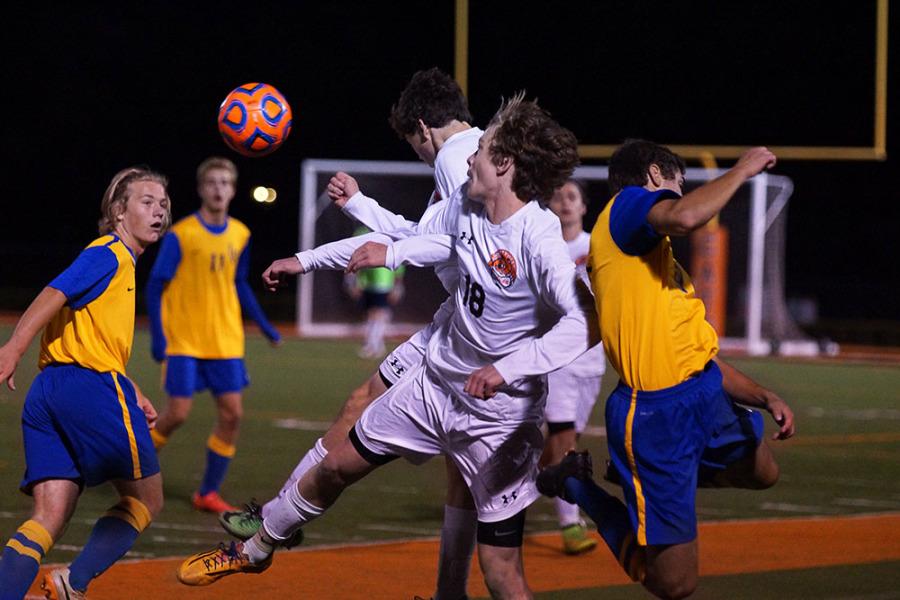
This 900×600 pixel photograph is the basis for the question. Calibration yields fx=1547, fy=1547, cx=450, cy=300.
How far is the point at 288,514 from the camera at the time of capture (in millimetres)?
6016

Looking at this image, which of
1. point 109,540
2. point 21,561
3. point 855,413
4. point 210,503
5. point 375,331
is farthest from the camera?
point 375,331

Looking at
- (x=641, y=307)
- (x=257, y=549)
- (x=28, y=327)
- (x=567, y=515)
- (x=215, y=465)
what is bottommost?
(x=567, y=515)

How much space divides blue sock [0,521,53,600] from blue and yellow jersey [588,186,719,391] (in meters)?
2.23

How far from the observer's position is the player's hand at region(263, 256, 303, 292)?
5.87 metres

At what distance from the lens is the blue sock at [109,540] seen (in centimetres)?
602

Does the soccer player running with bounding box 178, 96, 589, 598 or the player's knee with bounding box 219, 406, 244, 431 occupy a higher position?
the soccer player running with bounding box 178, 96, 589, 598

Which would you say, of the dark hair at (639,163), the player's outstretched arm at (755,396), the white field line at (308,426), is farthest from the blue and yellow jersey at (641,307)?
the white field line at (308,426)

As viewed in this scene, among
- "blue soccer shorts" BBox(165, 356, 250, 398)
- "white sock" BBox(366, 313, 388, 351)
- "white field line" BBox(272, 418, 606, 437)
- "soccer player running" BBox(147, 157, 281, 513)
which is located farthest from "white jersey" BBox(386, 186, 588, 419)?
"white sock" BBox(366, 313, 388, 351)

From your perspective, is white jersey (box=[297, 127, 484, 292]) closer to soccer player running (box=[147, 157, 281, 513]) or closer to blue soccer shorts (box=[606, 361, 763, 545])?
blue soccer shorts (box=[606, 361, 763, 545])

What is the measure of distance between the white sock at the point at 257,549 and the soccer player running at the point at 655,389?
1.36 m

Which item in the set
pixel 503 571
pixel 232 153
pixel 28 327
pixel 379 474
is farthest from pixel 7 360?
pixel 232 153

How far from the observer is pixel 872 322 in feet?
114

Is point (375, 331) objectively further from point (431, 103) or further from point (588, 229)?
point (431, 103)

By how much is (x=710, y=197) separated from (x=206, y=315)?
551 centimetres
